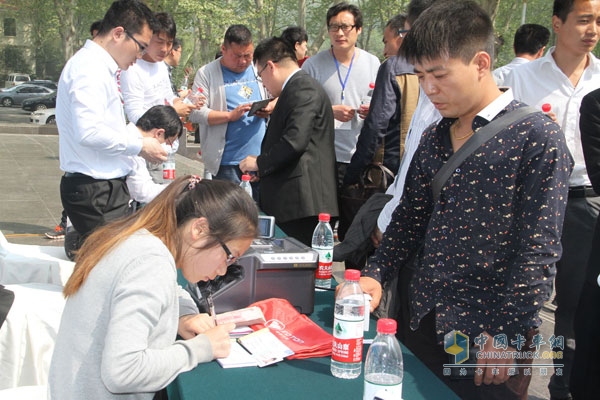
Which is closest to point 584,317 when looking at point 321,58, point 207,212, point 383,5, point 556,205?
point 556,205

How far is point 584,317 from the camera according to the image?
2.27 metres

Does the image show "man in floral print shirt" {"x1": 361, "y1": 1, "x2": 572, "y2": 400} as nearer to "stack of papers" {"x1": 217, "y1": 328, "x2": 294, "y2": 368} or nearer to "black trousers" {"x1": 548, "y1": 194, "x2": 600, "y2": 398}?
"stack of papers" {"x1": 217, "y1": 328, "x2": 294, "y2": 368}

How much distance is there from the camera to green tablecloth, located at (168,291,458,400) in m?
1.58

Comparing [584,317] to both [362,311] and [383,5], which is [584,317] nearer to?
[362,311]

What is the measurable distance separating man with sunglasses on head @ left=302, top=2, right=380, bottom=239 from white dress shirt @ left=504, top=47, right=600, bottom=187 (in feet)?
4.70

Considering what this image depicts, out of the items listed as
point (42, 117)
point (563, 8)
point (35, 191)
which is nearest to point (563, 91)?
point (563, 8)

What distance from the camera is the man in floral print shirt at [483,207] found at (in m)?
1.61

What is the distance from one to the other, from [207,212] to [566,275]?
78.6 inches

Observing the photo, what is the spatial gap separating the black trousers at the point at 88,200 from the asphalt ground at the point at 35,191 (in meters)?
A: 2.49

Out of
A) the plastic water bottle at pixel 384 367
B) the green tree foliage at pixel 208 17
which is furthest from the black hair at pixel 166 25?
the green tree foliage at pixel 208 17

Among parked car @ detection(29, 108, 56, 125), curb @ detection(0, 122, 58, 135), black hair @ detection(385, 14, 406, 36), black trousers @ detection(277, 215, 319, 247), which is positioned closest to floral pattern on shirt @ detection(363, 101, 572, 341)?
black trousers @ detection(277, 215, 319, 247)

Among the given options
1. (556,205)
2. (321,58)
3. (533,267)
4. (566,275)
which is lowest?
(566,275)

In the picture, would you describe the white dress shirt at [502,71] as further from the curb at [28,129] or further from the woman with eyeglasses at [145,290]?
the curb at [28,129]

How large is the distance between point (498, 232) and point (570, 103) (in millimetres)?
1688
